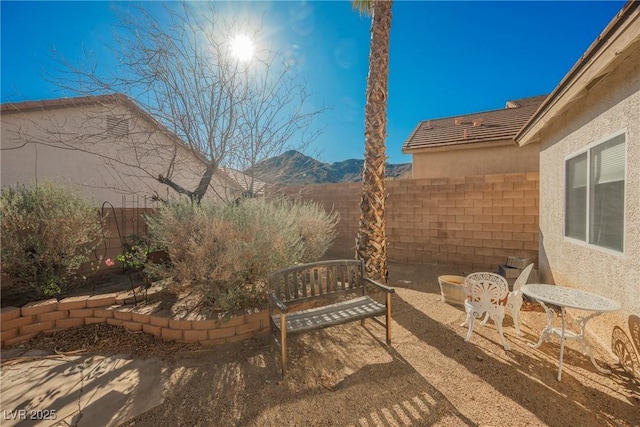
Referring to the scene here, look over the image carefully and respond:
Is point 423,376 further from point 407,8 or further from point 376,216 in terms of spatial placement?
point 407,8

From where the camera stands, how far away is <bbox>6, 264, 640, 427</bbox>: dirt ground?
2.17m

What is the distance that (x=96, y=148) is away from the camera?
327 inches

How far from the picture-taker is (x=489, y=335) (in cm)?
352

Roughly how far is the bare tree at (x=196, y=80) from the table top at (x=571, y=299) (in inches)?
198

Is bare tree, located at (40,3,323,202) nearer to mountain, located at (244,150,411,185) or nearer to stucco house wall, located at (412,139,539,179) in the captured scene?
mountain, located at (244,150,411,185)

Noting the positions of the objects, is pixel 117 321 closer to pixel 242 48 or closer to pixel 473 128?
pixel 242 48

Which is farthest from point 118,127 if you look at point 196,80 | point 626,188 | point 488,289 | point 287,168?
point 626,188

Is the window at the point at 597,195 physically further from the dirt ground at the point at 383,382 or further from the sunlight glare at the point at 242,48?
the sunlight glare at the point at 242,48

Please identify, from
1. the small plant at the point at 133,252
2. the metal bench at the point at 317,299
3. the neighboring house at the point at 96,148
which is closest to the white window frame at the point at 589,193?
the metal bench at the point at 317,299

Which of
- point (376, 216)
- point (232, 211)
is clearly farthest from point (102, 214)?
point (376, 216)

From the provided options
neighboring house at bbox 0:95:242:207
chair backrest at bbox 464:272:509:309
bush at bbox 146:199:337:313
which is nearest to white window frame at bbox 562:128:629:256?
chair backrest at bbox 464:272:509:309

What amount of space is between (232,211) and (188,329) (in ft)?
5.64

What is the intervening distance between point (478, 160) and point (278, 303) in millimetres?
9578

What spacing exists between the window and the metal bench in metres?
2.83
